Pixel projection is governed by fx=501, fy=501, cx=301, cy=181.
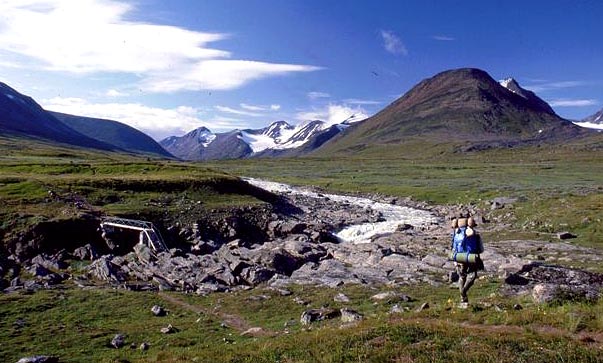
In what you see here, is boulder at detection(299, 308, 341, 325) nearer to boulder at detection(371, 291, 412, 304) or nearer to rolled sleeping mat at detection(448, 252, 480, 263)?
boulder at detection(371, 291, 412, 304)

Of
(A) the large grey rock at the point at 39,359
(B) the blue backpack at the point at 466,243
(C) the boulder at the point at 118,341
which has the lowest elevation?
(C) the boulder at the point at 118,341

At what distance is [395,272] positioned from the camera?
38.9m

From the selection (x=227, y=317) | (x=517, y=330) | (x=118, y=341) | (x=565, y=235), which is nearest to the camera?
(x=517, y=330)

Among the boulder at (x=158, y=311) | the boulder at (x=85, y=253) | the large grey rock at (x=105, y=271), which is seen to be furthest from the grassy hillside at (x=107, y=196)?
the boulder at (x=158, y=311)

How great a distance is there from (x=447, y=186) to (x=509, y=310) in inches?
3382

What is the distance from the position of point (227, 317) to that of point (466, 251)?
15.5 m

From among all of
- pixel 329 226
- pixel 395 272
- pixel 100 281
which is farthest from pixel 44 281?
pixel 329 226

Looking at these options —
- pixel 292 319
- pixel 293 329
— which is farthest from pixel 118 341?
pixel 292 319

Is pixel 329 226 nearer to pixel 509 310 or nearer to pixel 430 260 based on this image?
pixel 430 260

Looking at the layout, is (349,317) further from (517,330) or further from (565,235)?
(565,235)

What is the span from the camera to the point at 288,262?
4388cm

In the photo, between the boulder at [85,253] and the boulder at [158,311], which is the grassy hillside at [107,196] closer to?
the boulder at [85,253]

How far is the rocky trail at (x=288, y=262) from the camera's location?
34.4m

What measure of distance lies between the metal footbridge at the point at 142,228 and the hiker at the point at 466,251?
110 ft
